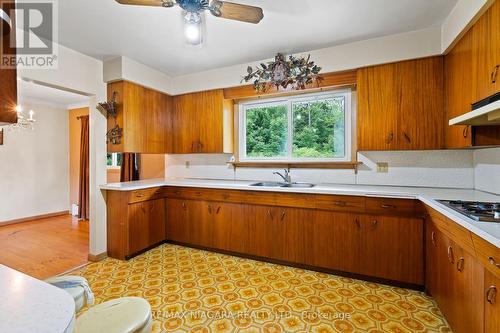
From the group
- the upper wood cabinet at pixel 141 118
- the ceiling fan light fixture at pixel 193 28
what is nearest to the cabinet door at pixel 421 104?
the ceiling fan light fixture at pixel 193 28

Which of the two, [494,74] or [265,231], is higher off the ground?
[494,74]

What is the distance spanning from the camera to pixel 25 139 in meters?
4.78

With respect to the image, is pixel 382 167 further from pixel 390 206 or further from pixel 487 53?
pixel 487 53

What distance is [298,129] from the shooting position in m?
3.32

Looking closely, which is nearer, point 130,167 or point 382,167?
point 382,167

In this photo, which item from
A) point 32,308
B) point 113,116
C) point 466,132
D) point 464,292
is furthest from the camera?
point 113,116

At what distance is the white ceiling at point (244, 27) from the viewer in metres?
2.03

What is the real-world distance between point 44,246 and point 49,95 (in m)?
2.83

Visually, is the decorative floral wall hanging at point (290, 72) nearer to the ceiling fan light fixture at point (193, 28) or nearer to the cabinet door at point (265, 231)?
the ceiling fan light fixture at point (193, 28)

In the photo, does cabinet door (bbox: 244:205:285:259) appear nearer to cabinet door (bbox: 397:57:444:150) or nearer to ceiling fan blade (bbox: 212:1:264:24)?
cabinet door (bbox: 397:57:444:150)

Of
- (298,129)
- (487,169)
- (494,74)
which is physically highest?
(494,74)

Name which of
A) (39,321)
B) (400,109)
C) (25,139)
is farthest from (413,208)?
(25,139)

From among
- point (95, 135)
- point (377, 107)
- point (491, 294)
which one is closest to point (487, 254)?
point (491, 294)

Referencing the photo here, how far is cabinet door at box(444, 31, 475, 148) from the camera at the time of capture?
6.31 ft
